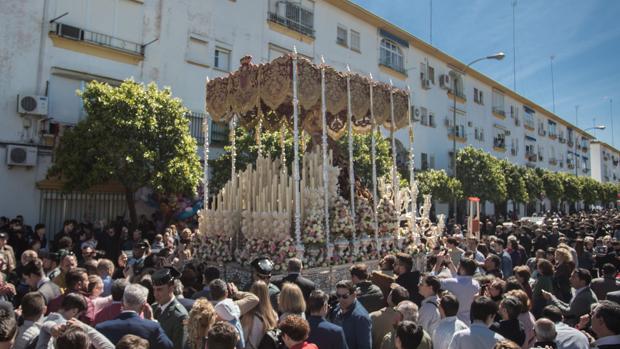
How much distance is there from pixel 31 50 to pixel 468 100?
92.4ft

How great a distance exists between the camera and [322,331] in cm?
357

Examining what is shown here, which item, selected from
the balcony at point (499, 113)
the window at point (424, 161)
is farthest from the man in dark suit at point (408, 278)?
the balcony at point (499, 113)

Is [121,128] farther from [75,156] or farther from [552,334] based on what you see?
[552,334]

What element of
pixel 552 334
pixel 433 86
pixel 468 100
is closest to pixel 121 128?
pixel 552 334

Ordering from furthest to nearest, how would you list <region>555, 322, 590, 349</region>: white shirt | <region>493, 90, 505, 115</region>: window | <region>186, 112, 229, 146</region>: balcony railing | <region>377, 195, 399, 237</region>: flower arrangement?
<region>493, 90, 505, 115</region>: window, <region>186, 112, 229, 146</region>: balcony railing, <region>377, 195, 399, 237</region>: flower arrangement, <region>555, 322, 590, 349</region>: white shirt

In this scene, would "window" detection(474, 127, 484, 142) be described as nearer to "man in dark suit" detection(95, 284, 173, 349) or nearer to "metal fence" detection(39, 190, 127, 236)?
"metal fence" detection(39, 190, 127, 236)

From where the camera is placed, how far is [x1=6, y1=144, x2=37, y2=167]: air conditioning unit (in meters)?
12.5

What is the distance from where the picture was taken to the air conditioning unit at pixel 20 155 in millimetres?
12469

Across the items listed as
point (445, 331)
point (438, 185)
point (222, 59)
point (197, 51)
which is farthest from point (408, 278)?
point (438, 185)

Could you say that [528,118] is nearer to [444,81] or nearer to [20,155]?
[444,81]

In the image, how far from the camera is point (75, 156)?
12031 millimetres

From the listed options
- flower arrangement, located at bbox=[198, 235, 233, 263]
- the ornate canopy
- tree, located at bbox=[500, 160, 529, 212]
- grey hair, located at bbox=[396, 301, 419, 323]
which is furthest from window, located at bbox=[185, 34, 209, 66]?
tree, located at bbox=[500, 160, 529, 212]

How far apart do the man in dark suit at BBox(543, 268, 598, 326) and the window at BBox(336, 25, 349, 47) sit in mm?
19107

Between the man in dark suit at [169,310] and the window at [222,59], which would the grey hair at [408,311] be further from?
the window at [222,59]
